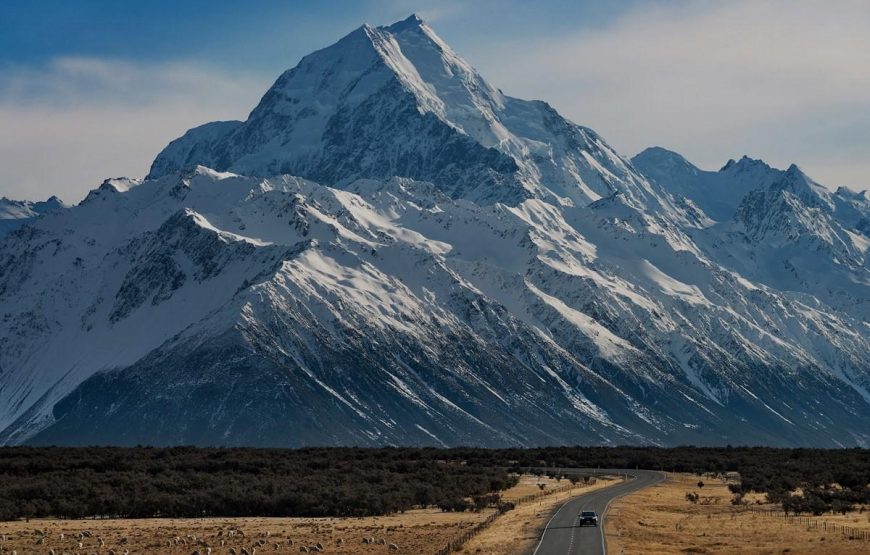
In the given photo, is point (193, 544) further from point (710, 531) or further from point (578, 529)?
point (710, 531)

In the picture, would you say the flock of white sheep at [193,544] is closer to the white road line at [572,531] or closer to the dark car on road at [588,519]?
the white road line at [572,531]

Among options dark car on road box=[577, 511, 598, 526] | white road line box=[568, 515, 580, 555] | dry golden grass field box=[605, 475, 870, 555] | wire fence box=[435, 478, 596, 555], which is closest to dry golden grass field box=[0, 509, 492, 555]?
wire fence box=[435, 478, 596, 555]

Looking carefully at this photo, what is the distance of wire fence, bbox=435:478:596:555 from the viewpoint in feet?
313

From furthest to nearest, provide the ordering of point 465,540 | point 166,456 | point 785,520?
point 166,456 < point 785,520 < point 465,540

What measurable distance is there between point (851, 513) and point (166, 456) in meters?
107

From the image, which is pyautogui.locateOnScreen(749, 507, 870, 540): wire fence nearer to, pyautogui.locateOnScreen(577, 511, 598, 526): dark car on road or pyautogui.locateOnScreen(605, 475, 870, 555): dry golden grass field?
pyautogui.locateOnScreen(605, 475, 870, 555): dry golden grass field

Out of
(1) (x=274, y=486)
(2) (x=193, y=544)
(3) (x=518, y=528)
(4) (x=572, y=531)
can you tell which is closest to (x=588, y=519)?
Result: (4) (x=572, y=531)

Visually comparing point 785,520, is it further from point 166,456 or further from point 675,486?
point 166,456

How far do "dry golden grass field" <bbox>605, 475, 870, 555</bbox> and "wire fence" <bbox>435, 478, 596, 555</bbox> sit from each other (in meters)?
9.26

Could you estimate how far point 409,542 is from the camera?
101m

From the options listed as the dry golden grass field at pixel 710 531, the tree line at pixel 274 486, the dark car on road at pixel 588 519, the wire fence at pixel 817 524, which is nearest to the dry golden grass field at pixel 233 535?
the tree line at pixel 274 486

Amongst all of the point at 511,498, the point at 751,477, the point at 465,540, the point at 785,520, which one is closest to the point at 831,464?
the point at 751,477

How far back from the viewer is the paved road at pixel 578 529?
93125 millimetres

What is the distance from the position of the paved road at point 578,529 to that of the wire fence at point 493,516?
14.3 feet
